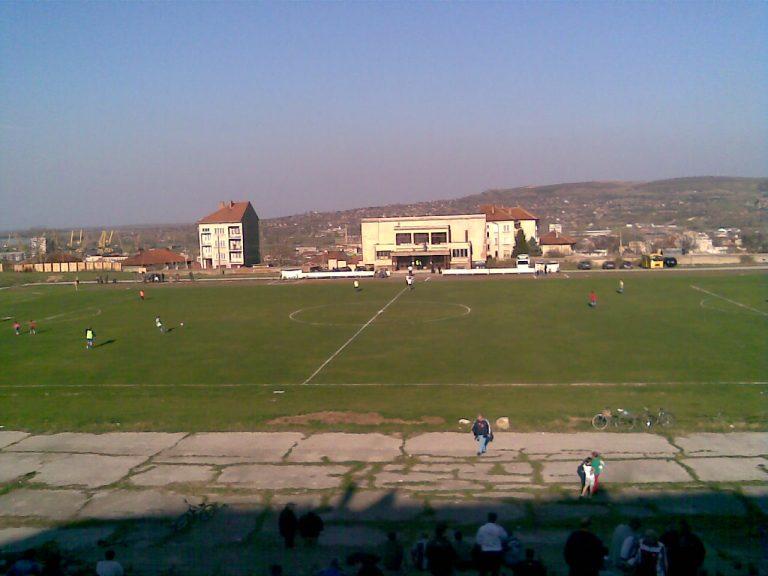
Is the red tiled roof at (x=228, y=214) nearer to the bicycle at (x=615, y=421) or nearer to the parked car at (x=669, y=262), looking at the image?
the parked car at (x=669, y=262)

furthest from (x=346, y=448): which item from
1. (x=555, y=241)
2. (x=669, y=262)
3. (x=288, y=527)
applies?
(x=555, y=241)

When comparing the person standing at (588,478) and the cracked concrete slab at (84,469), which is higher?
the person standing at (588,478)

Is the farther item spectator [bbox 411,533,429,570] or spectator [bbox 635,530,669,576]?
spectator [bbox 411,533,429,570]

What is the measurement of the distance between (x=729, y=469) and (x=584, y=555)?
832 centimetres

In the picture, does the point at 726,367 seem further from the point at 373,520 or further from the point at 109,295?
the point at 109,295

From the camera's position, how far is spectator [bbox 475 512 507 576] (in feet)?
34.6

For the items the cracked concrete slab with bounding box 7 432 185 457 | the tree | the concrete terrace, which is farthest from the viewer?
the tree

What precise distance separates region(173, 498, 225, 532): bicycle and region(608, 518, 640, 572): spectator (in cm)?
795

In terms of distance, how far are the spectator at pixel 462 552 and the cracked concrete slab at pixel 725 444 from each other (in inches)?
322

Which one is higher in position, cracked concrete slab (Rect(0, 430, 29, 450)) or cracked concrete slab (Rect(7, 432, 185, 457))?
cracked concrete slab (Rect(0, 430, 29, 450))

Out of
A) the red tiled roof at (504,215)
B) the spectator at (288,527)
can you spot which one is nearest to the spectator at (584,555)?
the spectator at (288,527)

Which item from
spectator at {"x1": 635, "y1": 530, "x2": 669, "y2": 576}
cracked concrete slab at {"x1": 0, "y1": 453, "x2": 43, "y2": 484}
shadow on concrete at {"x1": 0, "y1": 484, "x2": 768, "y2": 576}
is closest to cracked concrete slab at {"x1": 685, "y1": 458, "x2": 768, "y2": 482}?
shadow on concrete at {"x1": 0, "y1": 484, "x2": 768, "y2": 576}

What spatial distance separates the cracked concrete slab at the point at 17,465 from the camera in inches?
685

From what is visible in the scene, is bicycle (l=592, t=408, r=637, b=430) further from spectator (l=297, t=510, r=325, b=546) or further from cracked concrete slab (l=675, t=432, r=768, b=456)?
spectator (l=297, t=510, r=325, b=546)
